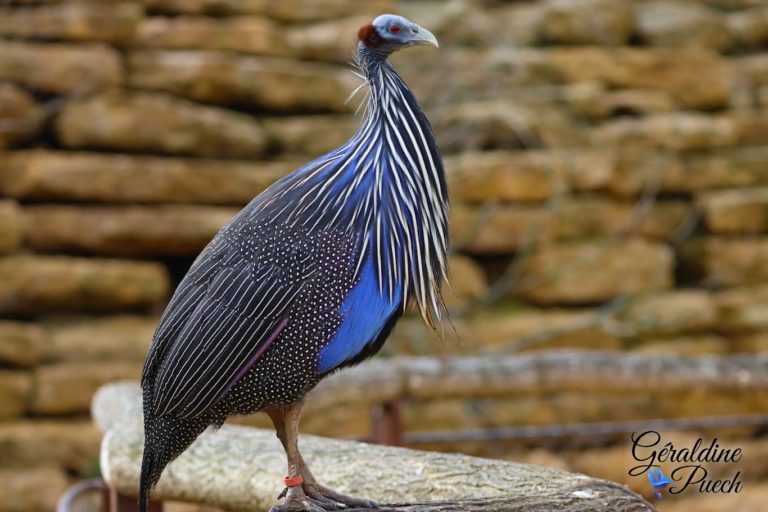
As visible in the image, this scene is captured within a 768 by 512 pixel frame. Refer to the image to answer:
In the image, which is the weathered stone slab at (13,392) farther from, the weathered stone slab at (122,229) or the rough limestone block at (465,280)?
the rough limestone block at (465,280)

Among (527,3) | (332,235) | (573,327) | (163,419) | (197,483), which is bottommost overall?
(573,327)

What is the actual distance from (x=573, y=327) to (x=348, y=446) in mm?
4052

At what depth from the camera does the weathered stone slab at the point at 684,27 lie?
7.76 metres

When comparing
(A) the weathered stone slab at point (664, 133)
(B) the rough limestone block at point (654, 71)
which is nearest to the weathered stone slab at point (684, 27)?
(B) the rough limestone block at point (654, 71)

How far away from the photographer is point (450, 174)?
670cm

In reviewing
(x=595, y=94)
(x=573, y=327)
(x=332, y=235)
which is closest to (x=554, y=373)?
(x=573, y=327)

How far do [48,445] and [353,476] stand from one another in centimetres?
358

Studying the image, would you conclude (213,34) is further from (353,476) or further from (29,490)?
(353,476)

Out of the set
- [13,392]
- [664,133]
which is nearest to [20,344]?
[13,392]

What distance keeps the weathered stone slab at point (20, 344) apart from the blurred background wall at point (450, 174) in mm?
13

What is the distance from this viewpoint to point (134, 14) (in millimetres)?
6254

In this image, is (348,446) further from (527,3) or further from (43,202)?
(527,3)

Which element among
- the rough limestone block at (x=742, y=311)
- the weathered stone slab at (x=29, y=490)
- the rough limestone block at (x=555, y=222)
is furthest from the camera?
the rough limestone block at (x=742, y=311)

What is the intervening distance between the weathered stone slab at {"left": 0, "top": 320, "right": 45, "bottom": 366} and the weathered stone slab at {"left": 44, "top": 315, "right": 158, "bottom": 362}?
0.19ft
